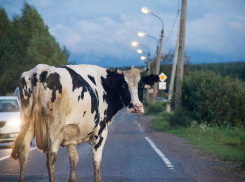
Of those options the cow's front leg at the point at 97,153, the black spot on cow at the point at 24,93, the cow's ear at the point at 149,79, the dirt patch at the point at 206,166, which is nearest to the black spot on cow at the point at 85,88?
the cow's front leg at the point at 97,153

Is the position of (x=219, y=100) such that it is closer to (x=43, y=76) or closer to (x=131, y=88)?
(x=131, y=88)

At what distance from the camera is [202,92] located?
1723cm

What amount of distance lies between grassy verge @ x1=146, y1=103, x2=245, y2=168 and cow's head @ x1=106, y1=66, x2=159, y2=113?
3937mm

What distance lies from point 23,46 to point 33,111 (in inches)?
1770

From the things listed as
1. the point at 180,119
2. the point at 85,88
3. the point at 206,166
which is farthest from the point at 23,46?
the point at 85,88

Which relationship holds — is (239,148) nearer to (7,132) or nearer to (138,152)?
(138,152)

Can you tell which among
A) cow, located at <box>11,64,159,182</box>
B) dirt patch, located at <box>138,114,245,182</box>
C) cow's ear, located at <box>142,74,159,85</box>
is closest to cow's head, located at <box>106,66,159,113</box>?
cow, located at <box>11,64,159,182</box>

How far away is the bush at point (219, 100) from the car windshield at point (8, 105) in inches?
381

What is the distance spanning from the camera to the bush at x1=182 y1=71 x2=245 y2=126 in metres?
16.5

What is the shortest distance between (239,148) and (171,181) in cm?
560

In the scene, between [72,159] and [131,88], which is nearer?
[131,88]

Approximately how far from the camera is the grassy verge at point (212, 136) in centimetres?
1020

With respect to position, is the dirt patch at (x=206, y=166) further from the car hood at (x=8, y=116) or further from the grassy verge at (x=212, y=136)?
the car hood at (x=8, y=116)

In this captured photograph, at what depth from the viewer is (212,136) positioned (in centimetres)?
1426
